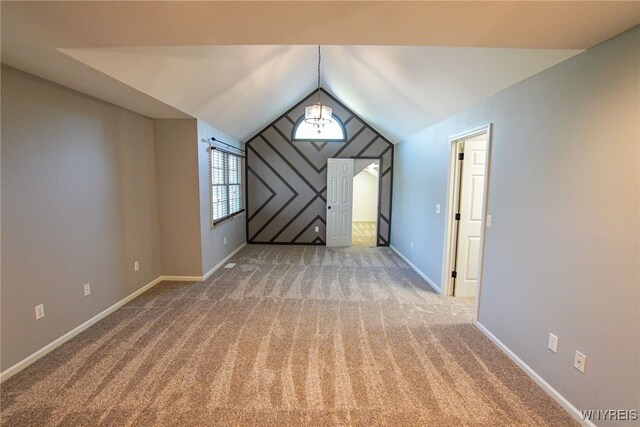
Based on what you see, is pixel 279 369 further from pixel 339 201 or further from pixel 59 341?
pixel 339 201

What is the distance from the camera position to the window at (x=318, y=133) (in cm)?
634

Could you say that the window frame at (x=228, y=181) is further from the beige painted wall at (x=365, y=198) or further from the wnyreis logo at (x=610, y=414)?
the wnyreis logo at (x=610, y=414)

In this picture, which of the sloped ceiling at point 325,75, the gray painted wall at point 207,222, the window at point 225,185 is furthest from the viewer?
the window at point 225,185

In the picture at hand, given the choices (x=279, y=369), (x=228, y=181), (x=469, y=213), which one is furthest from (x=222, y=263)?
(x=469, y=213)

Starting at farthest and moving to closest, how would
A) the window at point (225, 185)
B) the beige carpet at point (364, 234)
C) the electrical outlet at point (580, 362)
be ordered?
the beige carpet at point (364, 234)
the window at point (225, 185)
the electrical outlet at point (580, 362)

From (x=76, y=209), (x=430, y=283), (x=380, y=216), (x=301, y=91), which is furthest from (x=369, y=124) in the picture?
(x=76, y=209)

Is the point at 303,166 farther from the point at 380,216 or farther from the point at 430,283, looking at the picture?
the point at 430,283

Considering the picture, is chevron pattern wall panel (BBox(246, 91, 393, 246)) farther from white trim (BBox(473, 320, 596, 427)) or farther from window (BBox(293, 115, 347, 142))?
white trim (BBox(473, 320, 596, 427))

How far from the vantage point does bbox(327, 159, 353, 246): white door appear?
6.34m

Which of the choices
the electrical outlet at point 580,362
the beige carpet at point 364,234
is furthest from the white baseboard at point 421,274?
the electrical outlet at point 580,362

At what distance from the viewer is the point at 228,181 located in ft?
17.4

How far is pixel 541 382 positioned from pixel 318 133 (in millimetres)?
5450

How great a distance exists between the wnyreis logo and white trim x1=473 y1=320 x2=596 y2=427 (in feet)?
0.11

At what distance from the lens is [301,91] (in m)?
5.58
